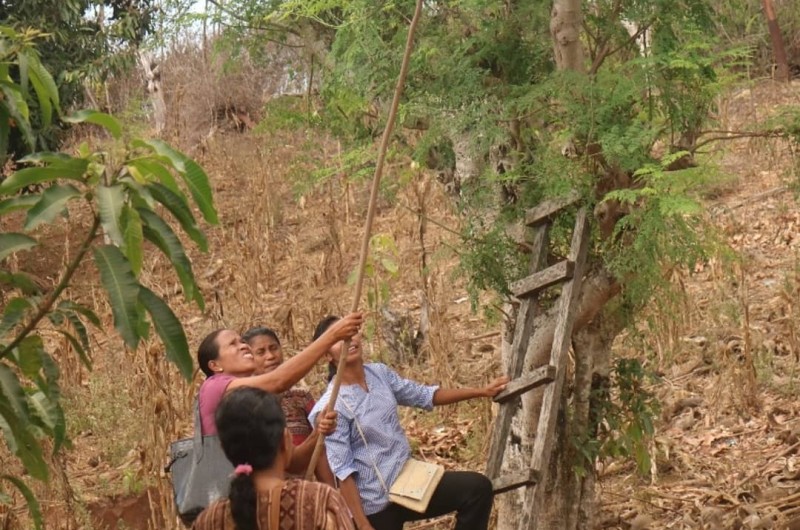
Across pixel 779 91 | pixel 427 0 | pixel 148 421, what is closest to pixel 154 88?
pixel 779 91

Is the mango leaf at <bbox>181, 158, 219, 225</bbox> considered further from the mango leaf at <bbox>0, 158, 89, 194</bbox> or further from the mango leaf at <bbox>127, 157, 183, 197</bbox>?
the mango leaf at <bbox>0, 158, 89, 194</bbox>

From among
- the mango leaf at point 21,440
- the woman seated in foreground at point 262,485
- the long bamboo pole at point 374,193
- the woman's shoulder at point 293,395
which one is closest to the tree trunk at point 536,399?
the woman's shoulder at point 293,395

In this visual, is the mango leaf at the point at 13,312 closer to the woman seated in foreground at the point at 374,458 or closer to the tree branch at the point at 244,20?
the woman seated in foreground at the point at 374,458

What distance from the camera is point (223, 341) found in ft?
16.1

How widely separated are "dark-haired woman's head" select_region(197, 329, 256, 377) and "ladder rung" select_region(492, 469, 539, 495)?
1.37 meters

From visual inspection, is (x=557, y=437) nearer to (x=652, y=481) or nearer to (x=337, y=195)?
(x=652, y=481)

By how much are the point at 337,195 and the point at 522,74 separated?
785 centimetres

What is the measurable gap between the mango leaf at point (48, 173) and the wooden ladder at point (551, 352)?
2.93 metres

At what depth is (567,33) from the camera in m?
5.77

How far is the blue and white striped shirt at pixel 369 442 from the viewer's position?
5.16 metres

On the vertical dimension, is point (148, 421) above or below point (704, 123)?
below

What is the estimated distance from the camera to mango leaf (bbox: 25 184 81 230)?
3.23m

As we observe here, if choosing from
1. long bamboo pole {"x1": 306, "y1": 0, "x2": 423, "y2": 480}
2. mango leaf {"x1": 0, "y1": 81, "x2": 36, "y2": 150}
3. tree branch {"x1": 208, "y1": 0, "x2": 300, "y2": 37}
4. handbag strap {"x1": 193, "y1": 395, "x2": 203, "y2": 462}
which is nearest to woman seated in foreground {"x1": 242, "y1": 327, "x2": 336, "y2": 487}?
handbag strap {"x1": 193, "y1": 395, "x2": 203, "y2": 462}

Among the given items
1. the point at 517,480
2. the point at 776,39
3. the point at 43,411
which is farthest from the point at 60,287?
the point at 776,39
